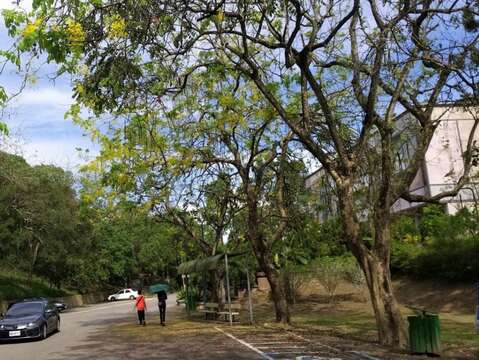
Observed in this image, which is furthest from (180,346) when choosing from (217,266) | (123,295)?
(123,295)

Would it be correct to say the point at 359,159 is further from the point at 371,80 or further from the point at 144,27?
the point at 144,27

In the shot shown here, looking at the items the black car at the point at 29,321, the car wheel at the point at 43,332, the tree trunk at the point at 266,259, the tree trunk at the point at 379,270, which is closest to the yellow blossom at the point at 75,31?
the tree trunk at the point at 379,270

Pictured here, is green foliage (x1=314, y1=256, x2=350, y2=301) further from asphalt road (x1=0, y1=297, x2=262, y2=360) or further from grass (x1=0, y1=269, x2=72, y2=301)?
grass (x1=0, y1=269, x2=72, y2=301)

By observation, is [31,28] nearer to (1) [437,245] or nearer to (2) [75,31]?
(2) [75,31]

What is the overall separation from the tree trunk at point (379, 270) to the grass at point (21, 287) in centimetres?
3261

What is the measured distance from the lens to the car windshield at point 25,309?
2164 cm

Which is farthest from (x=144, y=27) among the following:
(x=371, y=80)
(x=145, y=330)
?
(x=145, y=330)

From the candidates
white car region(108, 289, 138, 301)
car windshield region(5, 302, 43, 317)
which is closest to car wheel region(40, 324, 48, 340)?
car windshield region(5, 302, 43, 317)

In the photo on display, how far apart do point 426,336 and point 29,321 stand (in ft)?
44.0

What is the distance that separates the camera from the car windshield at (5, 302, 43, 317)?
21.6 meters

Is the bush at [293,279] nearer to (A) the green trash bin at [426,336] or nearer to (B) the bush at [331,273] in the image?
(B) the bush at [331,273]

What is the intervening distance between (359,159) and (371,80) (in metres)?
2.02

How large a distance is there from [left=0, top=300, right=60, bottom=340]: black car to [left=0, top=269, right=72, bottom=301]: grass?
65.3ft

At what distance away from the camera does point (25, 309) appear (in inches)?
870
